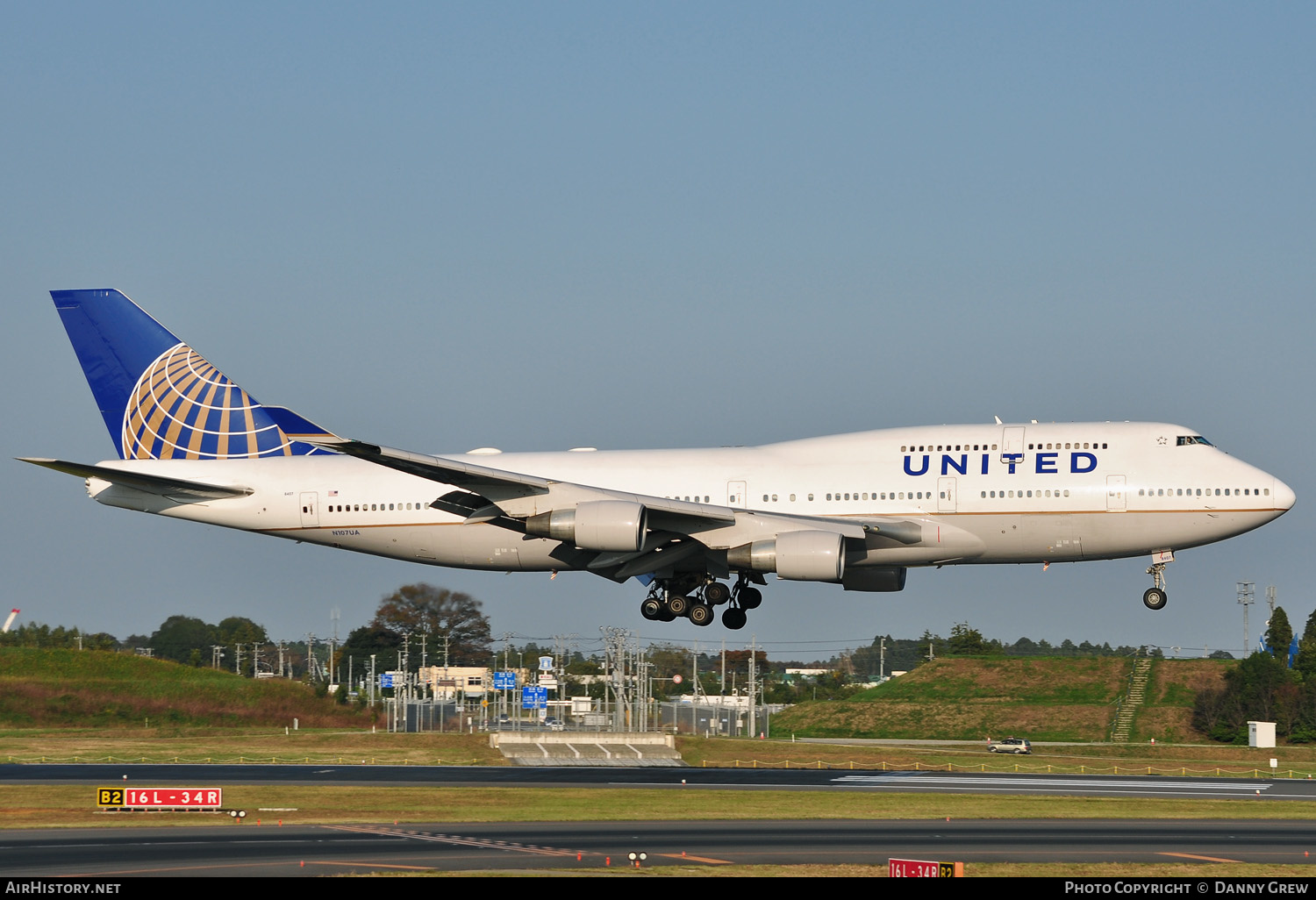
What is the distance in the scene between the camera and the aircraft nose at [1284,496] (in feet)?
138

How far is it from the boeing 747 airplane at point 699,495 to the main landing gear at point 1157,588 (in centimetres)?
6

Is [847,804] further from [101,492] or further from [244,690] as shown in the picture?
[244,690]

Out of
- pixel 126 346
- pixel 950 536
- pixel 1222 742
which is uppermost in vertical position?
pixel 126 346

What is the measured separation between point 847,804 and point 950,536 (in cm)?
872

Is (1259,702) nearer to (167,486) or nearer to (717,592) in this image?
(717,592)

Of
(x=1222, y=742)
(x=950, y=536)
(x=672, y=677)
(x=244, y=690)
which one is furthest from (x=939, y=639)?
(x=950, y=536)

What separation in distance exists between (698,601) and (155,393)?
869 inches

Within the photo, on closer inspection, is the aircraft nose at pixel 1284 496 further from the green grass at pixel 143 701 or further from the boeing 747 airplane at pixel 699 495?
the green grass at pixel 143 701

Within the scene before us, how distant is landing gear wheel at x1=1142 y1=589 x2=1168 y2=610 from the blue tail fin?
28805 mm

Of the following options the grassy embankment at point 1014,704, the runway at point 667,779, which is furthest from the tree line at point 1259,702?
the runway at point 667,779

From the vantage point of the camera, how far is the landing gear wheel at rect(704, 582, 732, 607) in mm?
46844

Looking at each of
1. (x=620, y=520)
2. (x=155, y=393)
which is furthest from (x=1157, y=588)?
(x=155, y=393)

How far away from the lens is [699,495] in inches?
1823
